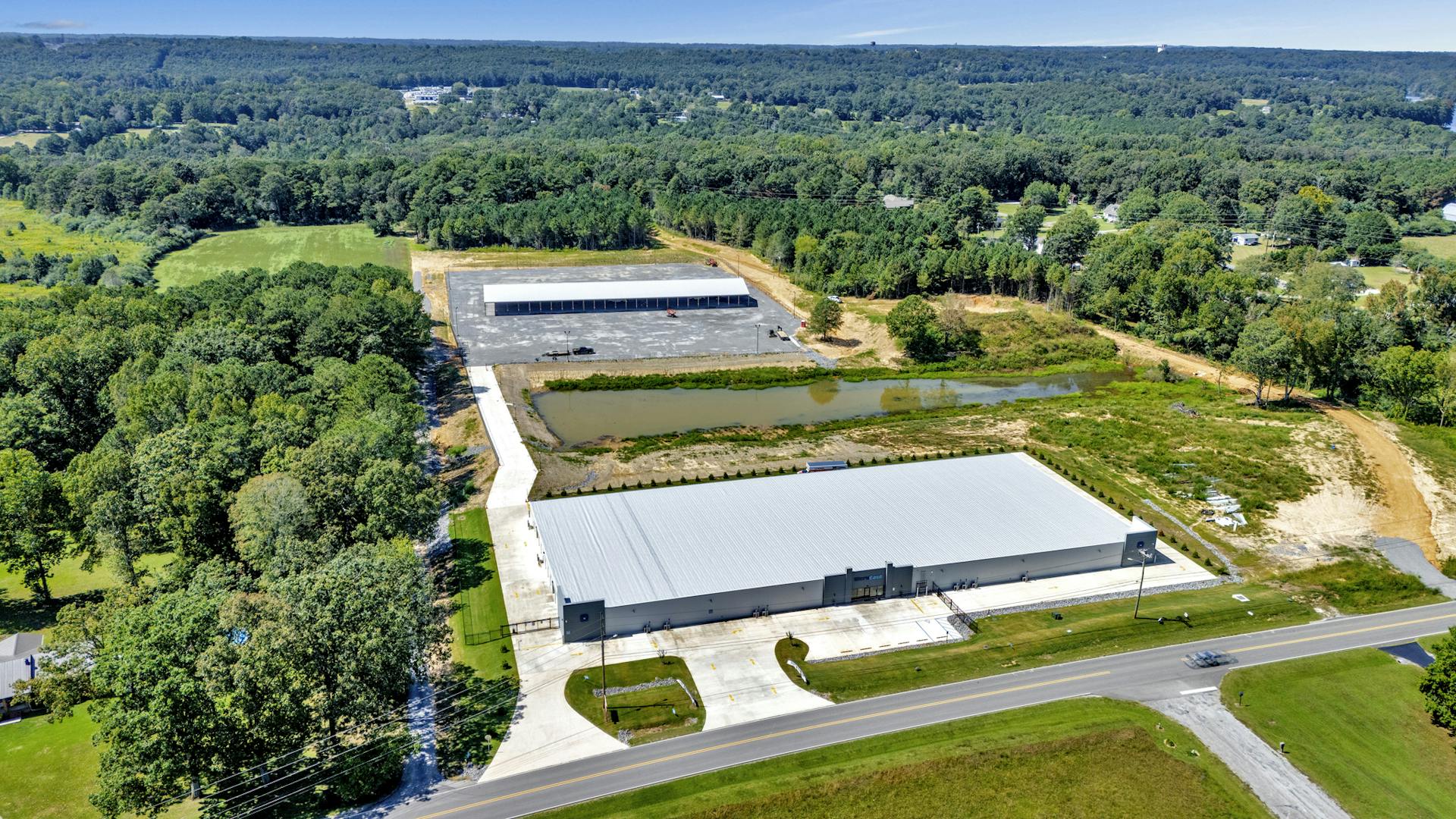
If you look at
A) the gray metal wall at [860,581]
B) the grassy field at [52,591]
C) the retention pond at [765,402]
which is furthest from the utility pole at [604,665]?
the retention pond at [765,402]

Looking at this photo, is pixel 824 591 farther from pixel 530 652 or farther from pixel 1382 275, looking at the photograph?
pixel 1382 275

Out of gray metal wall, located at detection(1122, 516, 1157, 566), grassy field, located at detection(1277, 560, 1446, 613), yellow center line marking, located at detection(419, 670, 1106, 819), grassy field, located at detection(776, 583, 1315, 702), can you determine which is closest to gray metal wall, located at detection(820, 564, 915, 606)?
grassy field, located at detection(776, 583, 1315, 702)

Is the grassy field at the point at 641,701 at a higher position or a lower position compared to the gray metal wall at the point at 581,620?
lower

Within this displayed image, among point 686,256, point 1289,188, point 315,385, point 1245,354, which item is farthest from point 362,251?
point 1289,188

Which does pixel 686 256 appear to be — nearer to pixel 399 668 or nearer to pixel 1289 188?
pixel 399 668

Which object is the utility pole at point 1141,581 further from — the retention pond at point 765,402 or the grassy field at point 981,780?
the retention pond at point 765,402

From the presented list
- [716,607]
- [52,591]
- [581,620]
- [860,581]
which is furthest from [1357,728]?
[52,591]

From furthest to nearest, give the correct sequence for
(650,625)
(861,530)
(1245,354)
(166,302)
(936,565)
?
(166,302) → (1245,354) → (861,530) → (936,565) → (650,625)
